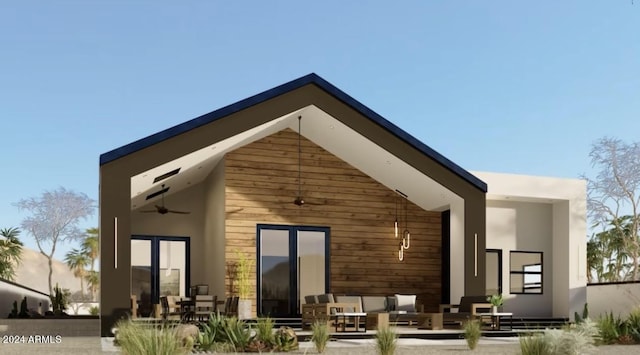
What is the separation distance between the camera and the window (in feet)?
68.8

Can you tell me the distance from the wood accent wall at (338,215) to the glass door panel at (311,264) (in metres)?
0.25

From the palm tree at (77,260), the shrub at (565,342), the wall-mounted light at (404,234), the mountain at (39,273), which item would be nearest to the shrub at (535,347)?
the shrub at (565,342)

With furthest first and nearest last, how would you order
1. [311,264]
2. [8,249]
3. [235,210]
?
[8,249] → [311,264] → [235,210]

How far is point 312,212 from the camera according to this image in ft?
63.7

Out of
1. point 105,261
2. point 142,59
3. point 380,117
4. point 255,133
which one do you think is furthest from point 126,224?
point 142,59

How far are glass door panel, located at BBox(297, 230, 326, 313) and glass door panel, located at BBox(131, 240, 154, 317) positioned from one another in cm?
421

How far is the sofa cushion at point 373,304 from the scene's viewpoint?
58.8 ft

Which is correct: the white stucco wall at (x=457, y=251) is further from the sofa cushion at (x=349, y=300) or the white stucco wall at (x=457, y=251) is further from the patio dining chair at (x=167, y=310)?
the patio dining chair at (x=167, y=310)

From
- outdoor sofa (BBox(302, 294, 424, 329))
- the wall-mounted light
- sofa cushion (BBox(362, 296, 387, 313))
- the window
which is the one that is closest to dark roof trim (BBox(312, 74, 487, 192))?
the wall-mounted light

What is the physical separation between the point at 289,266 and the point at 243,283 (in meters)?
1.36

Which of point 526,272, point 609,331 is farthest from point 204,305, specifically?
point 526,272

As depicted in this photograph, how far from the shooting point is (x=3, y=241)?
30.5 m

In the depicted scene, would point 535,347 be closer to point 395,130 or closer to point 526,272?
point 395,130

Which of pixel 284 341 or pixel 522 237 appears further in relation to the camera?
pixel 522 237
